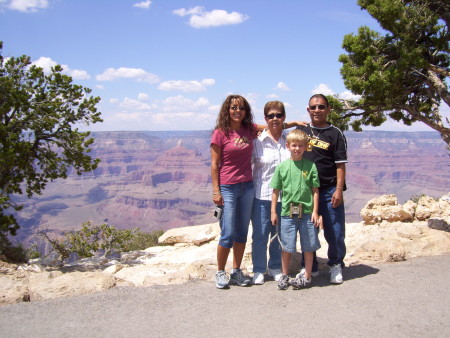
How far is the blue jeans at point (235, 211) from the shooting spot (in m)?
4.98

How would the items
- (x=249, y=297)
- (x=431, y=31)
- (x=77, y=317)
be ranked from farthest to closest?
(x=431, y=31) → (x=249, y=297) → (x=77, y=317)

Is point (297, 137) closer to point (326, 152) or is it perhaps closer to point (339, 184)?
point (326, 152)

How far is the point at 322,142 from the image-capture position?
5.16 m

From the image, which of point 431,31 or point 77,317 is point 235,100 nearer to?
point 77,317

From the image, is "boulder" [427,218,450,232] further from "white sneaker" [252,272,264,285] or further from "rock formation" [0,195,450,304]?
"white sneaker" [252,272,264,285]

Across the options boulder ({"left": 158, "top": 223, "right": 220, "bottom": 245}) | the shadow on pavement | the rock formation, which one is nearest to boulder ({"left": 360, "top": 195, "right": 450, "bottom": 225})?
the rock formation

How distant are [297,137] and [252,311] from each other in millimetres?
2163

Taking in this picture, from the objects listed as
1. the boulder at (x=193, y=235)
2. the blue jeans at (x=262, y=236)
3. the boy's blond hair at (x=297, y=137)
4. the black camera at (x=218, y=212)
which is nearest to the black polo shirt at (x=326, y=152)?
the boy's blond hair at (x=297, y=137)

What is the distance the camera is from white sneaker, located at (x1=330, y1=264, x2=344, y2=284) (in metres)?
5.15


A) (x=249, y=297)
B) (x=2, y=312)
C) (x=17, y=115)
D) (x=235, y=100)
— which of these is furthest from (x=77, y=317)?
(x=17, y=115)

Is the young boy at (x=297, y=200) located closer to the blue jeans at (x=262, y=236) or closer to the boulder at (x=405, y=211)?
the blue jeans at (x=262, y=236)

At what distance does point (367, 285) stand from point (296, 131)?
2226 millimetres

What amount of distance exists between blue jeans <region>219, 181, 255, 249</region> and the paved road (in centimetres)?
70

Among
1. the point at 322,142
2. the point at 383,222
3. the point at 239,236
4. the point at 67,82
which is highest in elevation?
the point at 67,82
